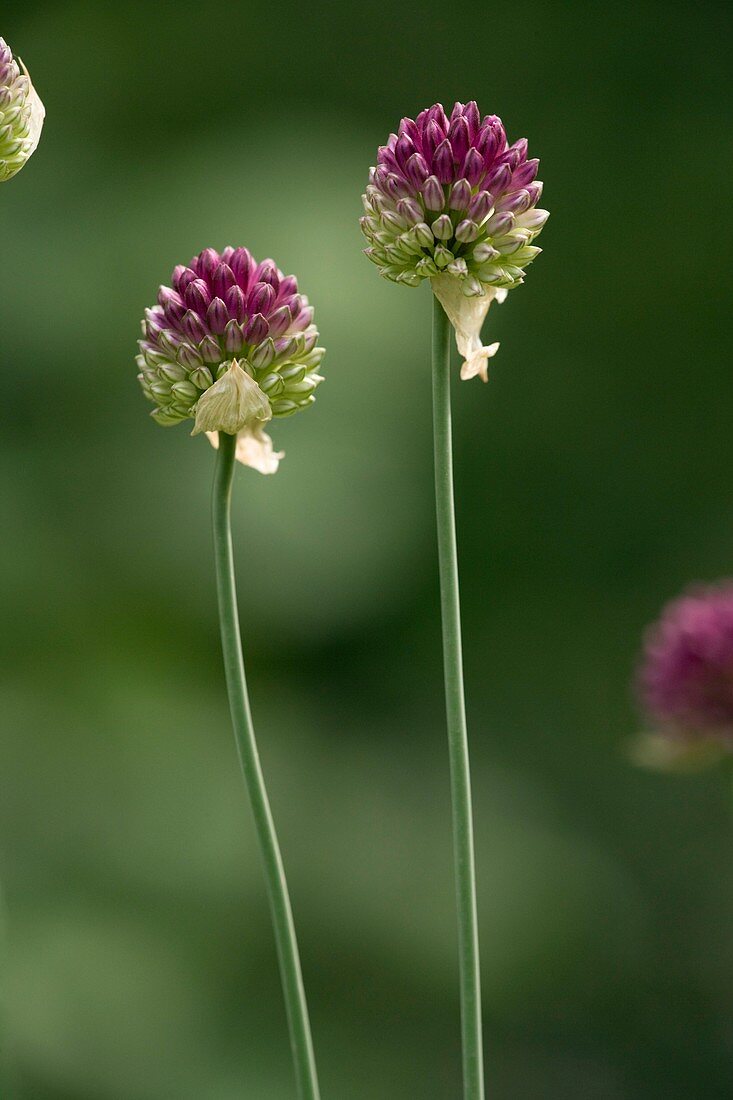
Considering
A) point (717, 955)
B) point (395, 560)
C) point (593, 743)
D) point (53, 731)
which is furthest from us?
point (593, 743)

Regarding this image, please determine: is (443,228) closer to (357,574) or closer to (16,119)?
(16,119)

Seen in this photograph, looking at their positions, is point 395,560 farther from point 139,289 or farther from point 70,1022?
point 70,1022

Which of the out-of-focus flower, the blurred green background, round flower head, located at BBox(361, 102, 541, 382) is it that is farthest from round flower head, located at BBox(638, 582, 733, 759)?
the blurred green background

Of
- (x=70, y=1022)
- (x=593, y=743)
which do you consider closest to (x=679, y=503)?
(x=593, y=743)

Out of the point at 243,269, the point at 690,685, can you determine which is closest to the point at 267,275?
the point at 243,269

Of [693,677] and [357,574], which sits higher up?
[357,574]

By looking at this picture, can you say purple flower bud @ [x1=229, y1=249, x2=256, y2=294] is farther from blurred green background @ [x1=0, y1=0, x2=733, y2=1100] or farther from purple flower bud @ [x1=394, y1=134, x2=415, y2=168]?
blurred green background @ [x1=0, y1=0, x2=733, y2=1100]
